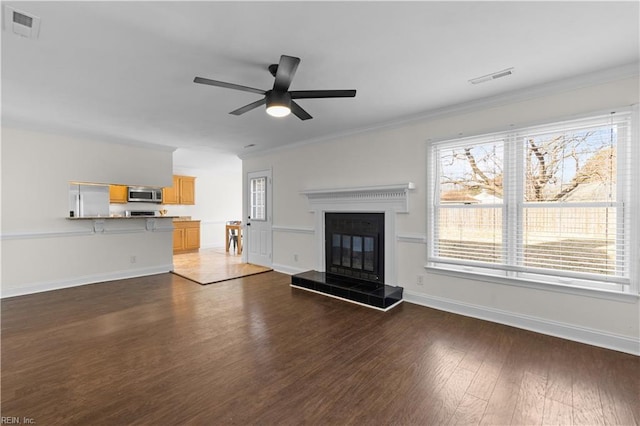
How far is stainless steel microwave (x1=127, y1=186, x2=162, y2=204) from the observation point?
5.40 m

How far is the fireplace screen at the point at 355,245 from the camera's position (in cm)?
425

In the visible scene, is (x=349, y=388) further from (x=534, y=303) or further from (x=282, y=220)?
(x=282, y=220)

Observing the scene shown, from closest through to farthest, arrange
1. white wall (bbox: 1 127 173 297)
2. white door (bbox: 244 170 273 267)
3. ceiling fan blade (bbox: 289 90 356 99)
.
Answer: ceiling fan blade (bbox: 289 90 356 99)
white wall (bbox: 1 127 173 297)
white door (bbox: 244 170 273 267)

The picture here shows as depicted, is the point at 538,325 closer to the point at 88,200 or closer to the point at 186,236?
the point at 88,200

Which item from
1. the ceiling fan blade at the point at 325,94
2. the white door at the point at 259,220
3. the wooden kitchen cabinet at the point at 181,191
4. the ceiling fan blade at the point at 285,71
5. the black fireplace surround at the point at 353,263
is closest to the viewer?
the ceiling fan blade at the point at 285,71

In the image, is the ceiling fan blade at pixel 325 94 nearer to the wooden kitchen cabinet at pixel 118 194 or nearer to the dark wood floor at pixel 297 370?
the dark wood floor at pixel 297 370

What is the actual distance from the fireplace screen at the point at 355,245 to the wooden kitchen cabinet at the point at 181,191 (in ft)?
17.7

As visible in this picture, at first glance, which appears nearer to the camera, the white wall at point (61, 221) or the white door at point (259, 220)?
the white wall at point (61, 221)

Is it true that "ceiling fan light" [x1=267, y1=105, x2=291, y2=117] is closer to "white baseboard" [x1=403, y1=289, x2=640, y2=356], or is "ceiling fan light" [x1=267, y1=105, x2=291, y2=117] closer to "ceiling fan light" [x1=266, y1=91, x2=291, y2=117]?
"ceiling fan light" [x1=266, y1=91, x2=291, y2=117]

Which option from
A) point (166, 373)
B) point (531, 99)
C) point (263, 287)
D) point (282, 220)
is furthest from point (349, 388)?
point (282, 220)

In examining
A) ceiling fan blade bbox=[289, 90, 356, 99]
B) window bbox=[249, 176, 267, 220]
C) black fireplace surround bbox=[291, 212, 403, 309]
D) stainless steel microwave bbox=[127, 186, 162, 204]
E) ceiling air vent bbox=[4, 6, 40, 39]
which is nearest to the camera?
ceiling air vent bbox=[4, 6, 40, 39]

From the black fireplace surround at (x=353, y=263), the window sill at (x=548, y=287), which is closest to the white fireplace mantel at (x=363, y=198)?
the black fireplace surround at (x=353, y=263)

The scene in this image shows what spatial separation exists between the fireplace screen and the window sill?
837mm

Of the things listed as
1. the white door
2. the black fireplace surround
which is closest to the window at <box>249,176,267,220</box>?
the white door
